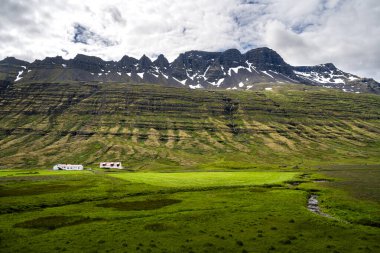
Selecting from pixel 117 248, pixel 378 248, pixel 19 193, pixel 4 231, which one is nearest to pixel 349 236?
pixel 378 248

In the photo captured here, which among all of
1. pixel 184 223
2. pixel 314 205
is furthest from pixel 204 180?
pixel 184 223

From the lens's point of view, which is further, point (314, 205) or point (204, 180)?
point (204, 180)

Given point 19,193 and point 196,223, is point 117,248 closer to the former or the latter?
point 196,223

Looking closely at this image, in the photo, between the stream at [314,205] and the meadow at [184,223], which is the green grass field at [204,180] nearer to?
the meadow at [184,223]

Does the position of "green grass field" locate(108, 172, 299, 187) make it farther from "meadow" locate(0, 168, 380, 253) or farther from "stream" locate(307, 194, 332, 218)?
"stream" locate(307, 194, 332, 218)

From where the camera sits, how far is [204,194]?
293ft

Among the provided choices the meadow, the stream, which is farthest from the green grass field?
the stream

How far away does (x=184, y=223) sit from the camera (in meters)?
55.4

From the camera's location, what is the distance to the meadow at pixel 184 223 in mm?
43500

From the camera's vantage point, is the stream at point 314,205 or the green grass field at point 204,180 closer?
the stream at point 314,205

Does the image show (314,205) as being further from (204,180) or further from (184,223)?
(204,180)

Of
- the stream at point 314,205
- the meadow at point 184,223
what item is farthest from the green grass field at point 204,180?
the stream at point 314,205

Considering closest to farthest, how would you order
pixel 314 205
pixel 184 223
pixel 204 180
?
pixel 184 223 < pixel 314 205 < pixel 204 180

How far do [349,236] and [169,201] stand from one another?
1649 inches
